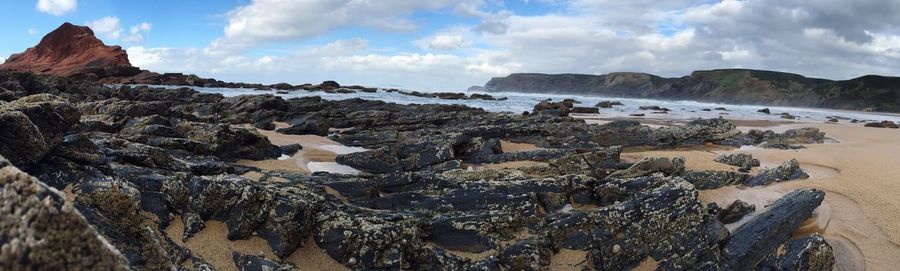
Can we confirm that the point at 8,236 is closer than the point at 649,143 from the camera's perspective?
Yes

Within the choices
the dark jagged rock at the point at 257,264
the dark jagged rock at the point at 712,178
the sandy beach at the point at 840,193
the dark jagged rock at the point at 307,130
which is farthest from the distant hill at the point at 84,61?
the dark jagged rock at the point at 712,178

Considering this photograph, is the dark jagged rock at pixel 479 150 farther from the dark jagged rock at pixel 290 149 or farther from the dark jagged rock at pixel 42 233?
the dark jagged rock at pixel 42 233

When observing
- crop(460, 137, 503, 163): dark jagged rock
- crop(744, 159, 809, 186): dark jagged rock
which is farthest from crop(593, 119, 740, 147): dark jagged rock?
crop(744, 159, 809, 186): dark jagged rock

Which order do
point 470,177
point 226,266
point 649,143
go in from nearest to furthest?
point 226,266
point 470,177
point 649,143

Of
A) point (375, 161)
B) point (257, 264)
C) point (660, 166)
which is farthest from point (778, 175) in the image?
point (257, 264)

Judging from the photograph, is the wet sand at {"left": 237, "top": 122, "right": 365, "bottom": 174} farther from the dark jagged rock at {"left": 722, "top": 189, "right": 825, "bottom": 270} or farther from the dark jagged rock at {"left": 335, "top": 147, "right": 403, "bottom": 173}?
the dark jagged rock at {"left": 722, "top": 189, "right": 825, "bottom": 270}

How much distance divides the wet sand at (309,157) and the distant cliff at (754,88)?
97.7m

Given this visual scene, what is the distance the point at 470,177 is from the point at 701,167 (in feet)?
22.7

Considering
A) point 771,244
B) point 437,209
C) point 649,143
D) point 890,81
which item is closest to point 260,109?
point 649,143

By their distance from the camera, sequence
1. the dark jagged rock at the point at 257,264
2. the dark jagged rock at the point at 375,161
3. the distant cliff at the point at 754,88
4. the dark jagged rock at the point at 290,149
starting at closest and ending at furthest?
the dark jagged rock at the point at 257,264, the dark jagged rock at the point at 375,161, the dark jagged rock at the point at 290,149, the distant cliff at the point at 754,88

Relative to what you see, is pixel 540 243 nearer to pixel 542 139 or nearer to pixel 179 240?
pixel 179 240

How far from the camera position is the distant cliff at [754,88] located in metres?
89.2

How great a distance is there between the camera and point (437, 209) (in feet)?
26.4

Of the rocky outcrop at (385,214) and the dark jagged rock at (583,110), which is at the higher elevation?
the rocky outcrop at (385,214)
